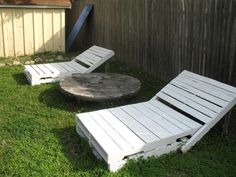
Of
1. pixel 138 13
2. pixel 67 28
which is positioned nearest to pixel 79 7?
pixel 67 28

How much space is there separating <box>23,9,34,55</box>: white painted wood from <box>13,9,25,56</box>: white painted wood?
0.12 metres

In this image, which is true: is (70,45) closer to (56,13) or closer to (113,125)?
(56,13)

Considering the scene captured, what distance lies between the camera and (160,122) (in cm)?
447

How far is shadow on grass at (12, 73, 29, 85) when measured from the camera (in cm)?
732

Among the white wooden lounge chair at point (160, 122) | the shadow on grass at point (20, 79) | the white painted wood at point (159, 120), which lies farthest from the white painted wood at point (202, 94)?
the shadow on grass at point (20, 79)

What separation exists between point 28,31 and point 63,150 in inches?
269

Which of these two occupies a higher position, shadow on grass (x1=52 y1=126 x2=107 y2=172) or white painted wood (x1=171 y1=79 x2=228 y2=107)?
white painted wood (x1=171 y1=79 x2=228 y2=107)

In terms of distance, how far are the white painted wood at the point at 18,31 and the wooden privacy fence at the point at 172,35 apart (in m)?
2.36

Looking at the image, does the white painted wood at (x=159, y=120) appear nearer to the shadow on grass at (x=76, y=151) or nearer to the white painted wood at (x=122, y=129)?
the white painted wood at (x=122, y=129)

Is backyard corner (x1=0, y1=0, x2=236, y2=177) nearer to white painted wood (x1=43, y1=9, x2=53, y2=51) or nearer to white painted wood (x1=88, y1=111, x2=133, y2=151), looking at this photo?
white painted wood (x1=88, y1=111, x2=133, y2=151)

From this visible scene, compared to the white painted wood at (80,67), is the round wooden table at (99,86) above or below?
above

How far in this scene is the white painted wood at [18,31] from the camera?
10.1 metres

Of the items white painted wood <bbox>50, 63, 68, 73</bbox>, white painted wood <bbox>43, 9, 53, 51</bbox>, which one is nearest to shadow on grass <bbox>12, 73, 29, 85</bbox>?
white painted wood <bbox>50, 63, 68, 73</bbox>

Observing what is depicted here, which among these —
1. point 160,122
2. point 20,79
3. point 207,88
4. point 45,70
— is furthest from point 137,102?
point 20,79
